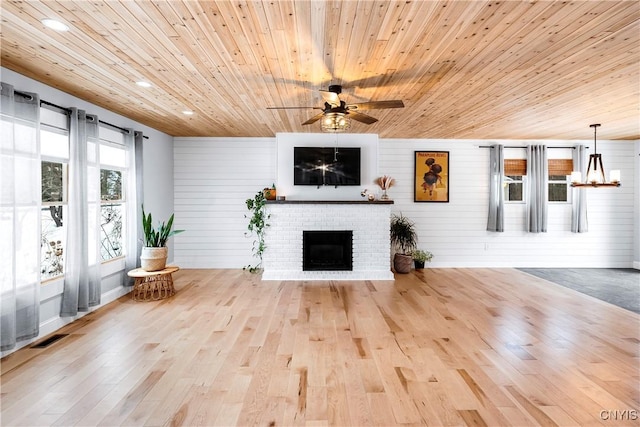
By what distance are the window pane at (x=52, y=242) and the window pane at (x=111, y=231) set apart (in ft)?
2.58

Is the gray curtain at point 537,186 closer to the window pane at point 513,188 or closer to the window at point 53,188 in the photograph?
the window pane at point 513,188

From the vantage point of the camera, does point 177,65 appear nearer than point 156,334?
Yes

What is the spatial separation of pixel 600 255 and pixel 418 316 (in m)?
5.49

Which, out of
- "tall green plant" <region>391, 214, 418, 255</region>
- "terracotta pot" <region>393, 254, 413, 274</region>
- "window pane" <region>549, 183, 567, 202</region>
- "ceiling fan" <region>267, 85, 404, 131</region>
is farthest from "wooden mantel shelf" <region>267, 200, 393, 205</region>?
"window pane" <region>549, 183, 567, 202</region>

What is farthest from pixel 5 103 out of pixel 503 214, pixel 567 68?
pixel 503 214

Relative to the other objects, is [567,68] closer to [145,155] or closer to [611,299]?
[611,299]

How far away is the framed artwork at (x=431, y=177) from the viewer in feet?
23.3

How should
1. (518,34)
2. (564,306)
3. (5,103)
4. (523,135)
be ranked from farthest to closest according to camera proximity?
(523,135) < (564,306) < (5,103) < (518,34)

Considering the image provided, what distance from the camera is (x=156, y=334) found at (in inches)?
141

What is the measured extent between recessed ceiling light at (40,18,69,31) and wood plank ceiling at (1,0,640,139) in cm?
4

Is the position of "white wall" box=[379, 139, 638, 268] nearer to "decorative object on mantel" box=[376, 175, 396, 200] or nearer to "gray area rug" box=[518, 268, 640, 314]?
"gray area rug" box=[518, 268, 640, 314]

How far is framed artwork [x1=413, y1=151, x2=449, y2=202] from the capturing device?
711 centimetres

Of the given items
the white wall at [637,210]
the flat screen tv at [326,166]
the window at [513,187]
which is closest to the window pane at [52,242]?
the flat screen tv at [326,166]

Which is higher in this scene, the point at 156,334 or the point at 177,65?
the point at 177,65
